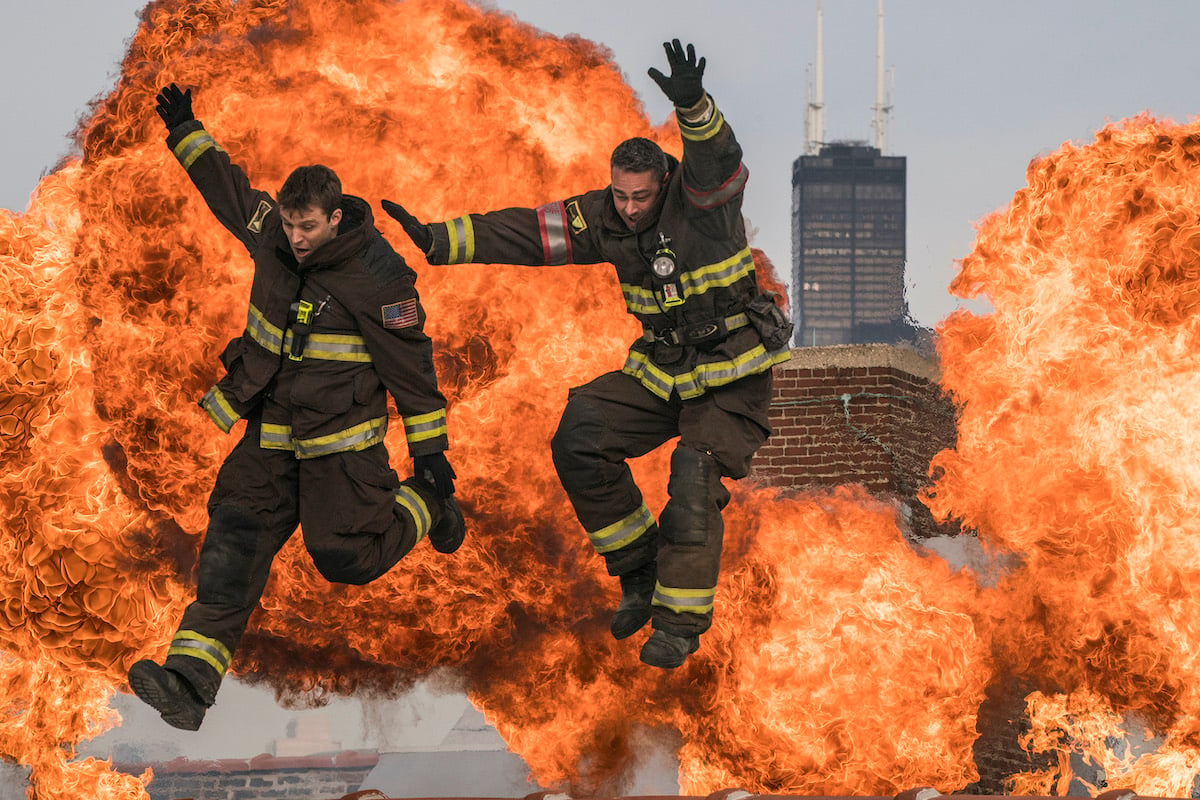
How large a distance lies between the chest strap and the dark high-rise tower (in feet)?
446

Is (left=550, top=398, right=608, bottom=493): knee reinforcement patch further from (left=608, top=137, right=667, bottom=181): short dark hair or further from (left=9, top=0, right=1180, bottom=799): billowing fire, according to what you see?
(left=9, top=0, right=1180, bottom=799): billowing fire

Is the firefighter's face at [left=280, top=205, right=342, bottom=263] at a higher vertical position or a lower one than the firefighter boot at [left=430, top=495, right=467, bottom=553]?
higher

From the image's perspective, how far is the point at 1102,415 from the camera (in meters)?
9.09

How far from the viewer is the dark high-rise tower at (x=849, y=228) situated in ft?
476

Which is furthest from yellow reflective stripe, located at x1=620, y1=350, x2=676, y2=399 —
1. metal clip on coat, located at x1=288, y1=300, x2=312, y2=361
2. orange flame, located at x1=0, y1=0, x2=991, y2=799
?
metal clip on coat, located at x1=288, y1=300, x2=312, y2=361

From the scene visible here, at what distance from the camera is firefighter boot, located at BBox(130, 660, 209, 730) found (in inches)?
237

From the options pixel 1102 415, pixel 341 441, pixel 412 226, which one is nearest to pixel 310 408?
pixel 341 441

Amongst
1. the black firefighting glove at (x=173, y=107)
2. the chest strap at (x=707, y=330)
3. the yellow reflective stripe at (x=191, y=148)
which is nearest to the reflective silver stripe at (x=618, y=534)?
the chest strap at (x=707, y=330)

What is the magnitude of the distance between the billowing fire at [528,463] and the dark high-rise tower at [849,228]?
132595 millimetres

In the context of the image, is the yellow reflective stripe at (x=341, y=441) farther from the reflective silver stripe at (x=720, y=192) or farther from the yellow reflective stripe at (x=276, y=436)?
the reflective silver stripe at (x=720, y=192)

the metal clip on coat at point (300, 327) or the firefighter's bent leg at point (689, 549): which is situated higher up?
the metal clip on coat at point (300, 327)

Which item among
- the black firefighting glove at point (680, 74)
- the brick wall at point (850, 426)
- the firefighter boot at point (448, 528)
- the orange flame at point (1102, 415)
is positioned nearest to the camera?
the black firefighting glove at point (680, 74)

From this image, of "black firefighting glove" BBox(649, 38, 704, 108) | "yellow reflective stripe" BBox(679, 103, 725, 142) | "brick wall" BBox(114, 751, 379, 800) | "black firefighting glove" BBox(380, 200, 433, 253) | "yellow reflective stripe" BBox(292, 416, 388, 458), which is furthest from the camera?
"brick wall" BBox(114, 751, 379, 800)

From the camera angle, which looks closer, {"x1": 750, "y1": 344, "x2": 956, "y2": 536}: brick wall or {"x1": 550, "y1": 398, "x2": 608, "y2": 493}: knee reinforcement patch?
{"x1": 550, "y1": 398, "x2": 608, "y2": 493}: knee reinforcement patch
